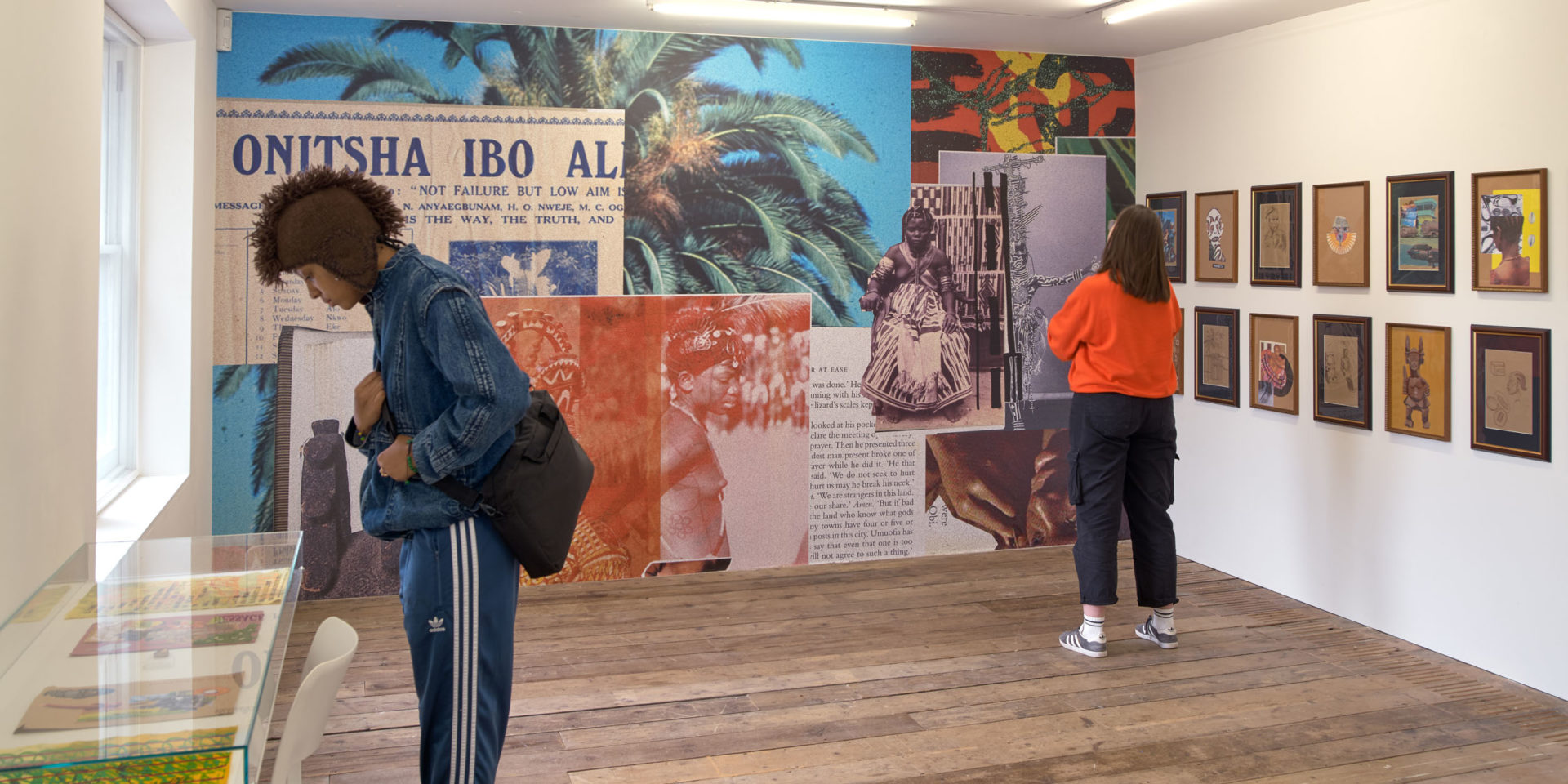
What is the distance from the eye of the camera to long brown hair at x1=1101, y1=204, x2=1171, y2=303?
4414 mm

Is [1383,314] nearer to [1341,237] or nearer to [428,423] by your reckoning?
[1341,237]

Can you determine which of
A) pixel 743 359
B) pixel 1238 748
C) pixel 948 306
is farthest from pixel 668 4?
pixel 1238 748

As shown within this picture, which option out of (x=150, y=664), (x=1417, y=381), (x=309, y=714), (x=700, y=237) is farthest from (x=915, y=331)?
(x=150, y=664)

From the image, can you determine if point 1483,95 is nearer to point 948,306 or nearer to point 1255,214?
point 1255,214

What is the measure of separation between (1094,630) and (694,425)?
6.97 feet

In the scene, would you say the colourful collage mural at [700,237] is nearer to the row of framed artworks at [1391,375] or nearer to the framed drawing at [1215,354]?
the framed drawing at [1215,354]

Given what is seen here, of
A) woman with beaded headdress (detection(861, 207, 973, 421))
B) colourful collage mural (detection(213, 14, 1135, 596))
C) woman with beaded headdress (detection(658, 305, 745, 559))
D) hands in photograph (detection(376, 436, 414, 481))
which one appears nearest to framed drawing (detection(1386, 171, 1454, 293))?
colourful collage mural (detection(213, 14, 1135, 596))

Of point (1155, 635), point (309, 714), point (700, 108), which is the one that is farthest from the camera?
point (700, 108)

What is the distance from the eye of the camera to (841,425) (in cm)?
595

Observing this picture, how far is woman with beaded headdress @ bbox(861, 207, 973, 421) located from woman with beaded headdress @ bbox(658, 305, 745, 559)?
741 mm

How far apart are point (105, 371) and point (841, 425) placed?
10.6ft

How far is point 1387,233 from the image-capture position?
480cm

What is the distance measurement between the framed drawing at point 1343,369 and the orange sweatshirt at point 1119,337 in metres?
0.96

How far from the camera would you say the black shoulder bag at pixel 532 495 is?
236cm
